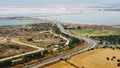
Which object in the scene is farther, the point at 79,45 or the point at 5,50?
the point at 79,45

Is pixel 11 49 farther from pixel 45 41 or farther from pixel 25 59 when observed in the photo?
pixel 45 41

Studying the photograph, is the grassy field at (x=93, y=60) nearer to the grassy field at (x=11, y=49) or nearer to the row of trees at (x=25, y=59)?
the row of trees at (x=25, y=59)

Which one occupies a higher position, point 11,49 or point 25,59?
point 25,59

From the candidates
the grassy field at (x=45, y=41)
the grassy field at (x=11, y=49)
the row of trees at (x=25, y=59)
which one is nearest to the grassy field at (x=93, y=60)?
the row of trees at (x=25, y=59)

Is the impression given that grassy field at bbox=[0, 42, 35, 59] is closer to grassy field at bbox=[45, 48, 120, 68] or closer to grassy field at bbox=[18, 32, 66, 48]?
grassy field at bbox=[18, 32, 66, 48]

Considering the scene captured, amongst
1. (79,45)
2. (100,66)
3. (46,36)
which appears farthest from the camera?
(46,36)

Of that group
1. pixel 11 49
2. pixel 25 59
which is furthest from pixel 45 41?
pixel 25 59

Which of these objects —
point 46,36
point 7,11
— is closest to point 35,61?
point 46,36

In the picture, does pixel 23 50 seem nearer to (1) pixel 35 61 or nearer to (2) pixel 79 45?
(1) pixel 35 61

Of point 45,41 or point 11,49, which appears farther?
point 45,41
